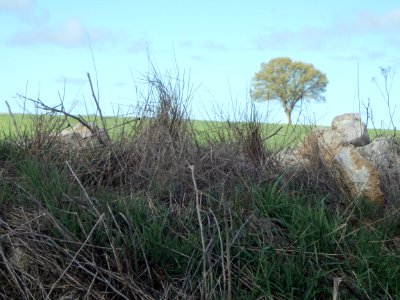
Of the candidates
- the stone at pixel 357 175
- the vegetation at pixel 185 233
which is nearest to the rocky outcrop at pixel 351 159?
the stone at pixel 357 175

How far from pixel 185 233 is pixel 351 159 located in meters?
1.81

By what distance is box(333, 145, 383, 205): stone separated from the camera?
4.96 meters

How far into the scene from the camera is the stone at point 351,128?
301 inches

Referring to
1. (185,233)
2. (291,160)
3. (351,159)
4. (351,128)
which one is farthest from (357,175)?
(351,128)

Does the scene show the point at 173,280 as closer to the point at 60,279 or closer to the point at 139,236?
the point at 139,236

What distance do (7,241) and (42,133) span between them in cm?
184

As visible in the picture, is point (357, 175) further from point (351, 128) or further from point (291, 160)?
point (351, 128)

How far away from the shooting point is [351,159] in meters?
5.23

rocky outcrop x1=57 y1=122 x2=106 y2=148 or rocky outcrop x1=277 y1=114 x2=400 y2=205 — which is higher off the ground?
rocky outcrop x1=57 y1=122 x2=106 y2=148

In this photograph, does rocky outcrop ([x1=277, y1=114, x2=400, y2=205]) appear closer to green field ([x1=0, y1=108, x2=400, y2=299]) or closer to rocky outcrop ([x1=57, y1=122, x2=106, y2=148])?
green field ([x1=0, y1=108, x2=400, y2=299])

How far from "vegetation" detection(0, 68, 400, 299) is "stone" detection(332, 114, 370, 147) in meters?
2.45

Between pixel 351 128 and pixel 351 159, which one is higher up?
pixel 351 128

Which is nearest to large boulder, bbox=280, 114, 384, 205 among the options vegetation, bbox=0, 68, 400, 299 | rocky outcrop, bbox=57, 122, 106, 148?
vegetation, bbox=0, 68, 400, 299

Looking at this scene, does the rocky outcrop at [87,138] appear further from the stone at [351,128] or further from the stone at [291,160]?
the stone at [351,128]
